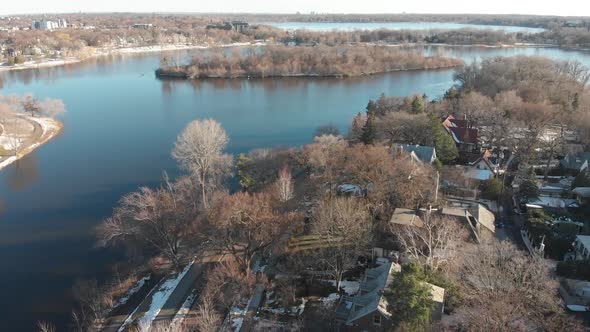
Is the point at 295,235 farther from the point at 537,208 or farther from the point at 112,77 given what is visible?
the point at 112,77

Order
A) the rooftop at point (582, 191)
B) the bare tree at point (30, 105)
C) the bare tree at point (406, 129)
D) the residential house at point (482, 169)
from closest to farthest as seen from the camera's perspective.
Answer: the rooftop at point (582, 191) < the residential house at point (482, 169) < the bare tree at point (406, 129) < the bare tree at point (30, 105)

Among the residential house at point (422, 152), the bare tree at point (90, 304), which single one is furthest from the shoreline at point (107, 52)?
the residential house at point (422, 152)

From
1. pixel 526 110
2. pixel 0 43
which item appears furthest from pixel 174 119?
pixel 0 43

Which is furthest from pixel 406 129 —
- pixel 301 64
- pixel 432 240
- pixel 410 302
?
pixel 301 64

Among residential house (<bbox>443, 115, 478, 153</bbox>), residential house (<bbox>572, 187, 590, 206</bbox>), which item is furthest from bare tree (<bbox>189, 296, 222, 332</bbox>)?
residential house (<bbox>443, 115, 478, 153</bbox>)

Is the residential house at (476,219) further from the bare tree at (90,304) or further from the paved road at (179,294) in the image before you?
the bare tree at (90,304)

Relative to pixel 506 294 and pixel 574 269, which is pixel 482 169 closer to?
pixel 574 269

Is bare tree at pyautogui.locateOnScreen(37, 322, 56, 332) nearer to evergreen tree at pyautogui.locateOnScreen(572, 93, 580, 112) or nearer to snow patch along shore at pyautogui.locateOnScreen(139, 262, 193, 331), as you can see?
snow patch along shore at pyautogui.locateOnScreen(139, 262, 193, 331)
